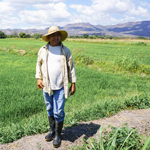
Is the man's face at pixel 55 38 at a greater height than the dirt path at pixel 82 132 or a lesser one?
greater

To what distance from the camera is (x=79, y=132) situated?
280 cm

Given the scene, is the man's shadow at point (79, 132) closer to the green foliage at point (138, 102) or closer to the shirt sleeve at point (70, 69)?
the shirt sleeve at point (70, 69)

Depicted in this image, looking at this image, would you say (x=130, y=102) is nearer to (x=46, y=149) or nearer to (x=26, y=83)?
(x=46, y=149)

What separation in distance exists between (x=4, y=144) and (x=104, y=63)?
357 inches

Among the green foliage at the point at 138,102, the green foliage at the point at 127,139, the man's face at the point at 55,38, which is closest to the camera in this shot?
the green foliage at the point at 127,139

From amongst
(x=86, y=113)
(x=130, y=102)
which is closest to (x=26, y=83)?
(x=86, y=113)

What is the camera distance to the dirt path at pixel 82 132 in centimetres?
246

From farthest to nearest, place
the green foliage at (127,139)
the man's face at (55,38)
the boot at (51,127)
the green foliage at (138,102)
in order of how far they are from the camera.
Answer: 1. the green foliage at (138,102)
2. the boot at (51,127)
3. the man's face at (55,38)
4. the green foliage at (127,139)

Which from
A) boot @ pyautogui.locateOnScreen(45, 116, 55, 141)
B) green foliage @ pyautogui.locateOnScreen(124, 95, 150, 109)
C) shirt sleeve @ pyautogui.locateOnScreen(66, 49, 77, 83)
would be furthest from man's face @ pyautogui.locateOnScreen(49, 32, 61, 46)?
green foliage @ pyautogui.locateOnScreen(124, 95, 150, 109)

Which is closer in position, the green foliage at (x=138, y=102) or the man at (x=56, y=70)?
the man at (x=56, y=70)

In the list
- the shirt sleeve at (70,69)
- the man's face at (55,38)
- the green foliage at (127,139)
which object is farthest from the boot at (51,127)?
the man's face at (55,38)

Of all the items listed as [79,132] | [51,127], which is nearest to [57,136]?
[51,127]

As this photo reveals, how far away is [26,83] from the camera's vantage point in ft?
20.4

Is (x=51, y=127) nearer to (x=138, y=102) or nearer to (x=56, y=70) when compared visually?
(x=56, y=70)
